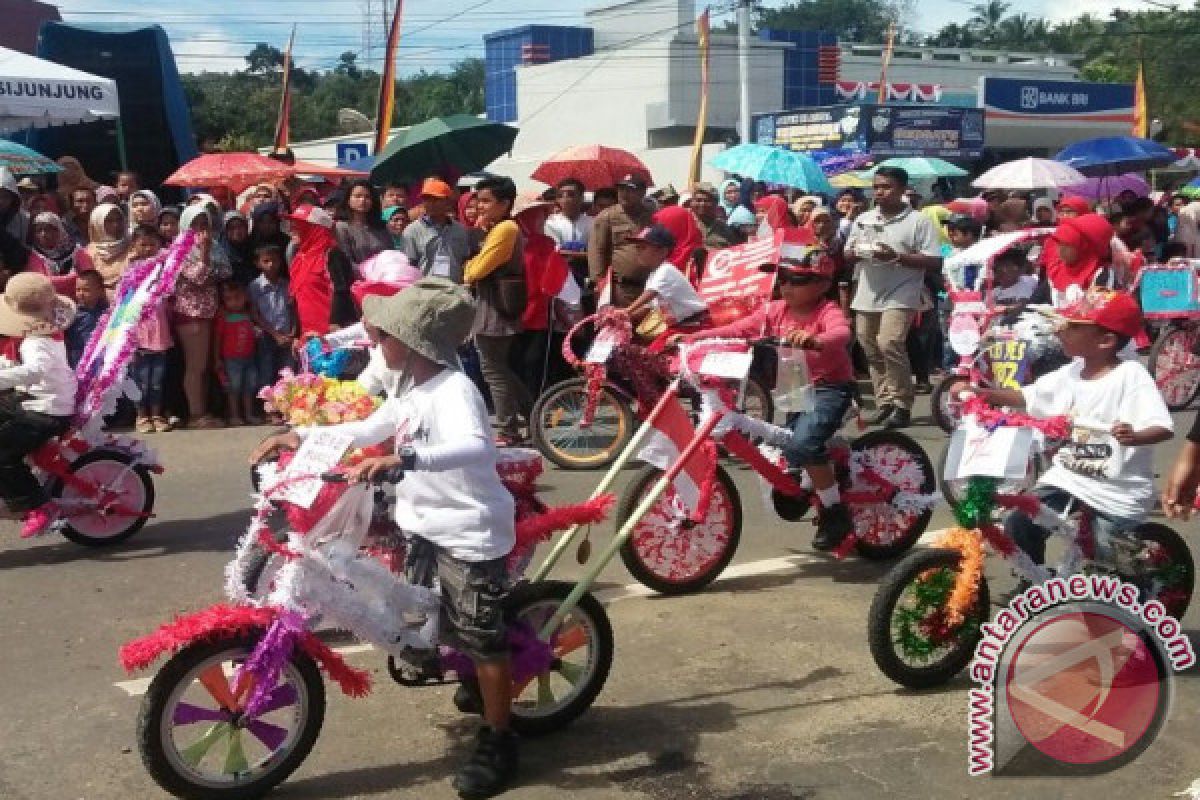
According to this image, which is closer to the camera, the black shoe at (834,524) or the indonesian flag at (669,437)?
the indonesian flag at (669,437)

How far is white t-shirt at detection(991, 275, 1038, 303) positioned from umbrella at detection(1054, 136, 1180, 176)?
27.5 feet

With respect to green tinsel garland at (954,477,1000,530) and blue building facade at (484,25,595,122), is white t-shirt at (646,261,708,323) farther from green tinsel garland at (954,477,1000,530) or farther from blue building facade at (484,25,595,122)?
blue building facade at (484,25,595,122)

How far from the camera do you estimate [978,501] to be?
505 centimetres

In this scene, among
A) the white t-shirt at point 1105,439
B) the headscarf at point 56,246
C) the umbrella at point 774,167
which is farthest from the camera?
the umbrella at point 774,167

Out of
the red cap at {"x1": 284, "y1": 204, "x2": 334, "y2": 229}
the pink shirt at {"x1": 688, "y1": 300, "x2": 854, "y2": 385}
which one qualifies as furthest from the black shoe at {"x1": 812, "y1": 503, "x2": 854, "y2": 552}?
the red cap at {"x1": 284, "y1": 204, "x2": 334, "y2": 229}

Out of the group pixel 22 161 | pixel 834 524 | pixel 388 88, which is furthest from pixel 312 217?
pixel 388 88

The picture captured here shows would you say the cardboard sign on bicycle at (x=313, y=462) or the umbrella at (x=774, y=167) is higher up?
the umbrella at (x=774, y=167)

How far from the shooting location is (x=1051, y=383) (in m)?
5.50

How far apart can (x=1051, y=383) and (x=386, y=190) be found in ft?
32.0

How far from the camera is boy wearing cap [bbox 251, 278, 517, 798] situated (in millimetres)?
4199

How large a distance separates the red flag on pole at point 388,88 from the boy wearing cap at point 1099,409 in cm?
1780

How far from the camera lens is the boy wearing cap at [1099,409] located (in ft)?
17.3

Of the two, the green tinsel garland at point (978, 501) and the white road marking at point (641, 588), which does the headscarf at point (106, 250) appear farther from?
the green tinsel garland at point (978, 501)

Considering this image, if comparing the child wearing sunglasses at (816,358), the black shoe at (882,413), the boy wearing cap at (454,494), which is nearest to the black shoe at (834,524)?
the child wearing sunglasses at (816,358)
